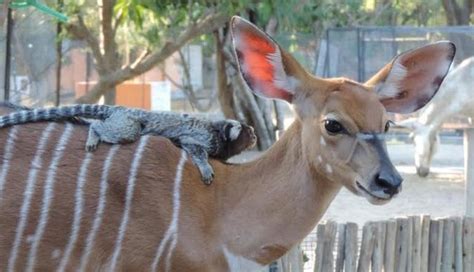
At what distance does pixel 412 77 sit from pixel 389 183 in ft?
2.49

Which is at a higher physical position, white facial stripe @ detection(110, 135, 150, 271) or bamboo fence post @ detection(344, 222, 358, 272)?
white facial stripe @ detection(110, 135, 150, 271)

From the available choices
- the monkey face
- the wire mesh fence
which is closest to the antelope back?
the monkey face

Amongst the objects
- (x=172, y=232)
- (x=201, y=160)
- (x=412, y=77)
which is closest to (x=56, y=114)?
(x=201, y=160)

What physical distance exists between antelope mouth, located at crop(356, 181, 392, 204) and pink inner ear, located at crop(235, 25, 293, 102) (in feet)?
1.85

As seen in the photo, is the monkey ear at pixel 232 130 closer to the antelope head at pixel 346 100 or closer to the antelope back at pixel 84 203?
the antelope head at pixel 346 100

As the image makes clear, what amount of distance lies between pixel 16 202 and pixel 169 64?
34.3 m

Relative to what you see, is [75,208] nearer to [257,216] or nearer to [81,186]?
[81,186]

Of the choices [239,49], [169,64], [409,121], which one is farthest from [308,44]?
[239,49]

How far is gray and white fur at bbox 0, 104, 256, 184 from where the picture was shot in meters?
4.49

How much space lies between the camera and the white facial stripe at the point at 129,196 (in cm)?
424

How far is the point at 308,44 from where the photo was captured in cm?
3238

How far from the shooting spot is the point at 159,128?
4621mm

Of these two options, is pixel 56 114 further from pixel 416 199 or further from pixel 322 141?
pixel 416 199

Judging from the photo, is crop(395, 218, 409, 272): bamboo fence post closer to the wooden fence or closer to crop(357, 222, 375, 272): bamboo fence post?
the wooden fence
